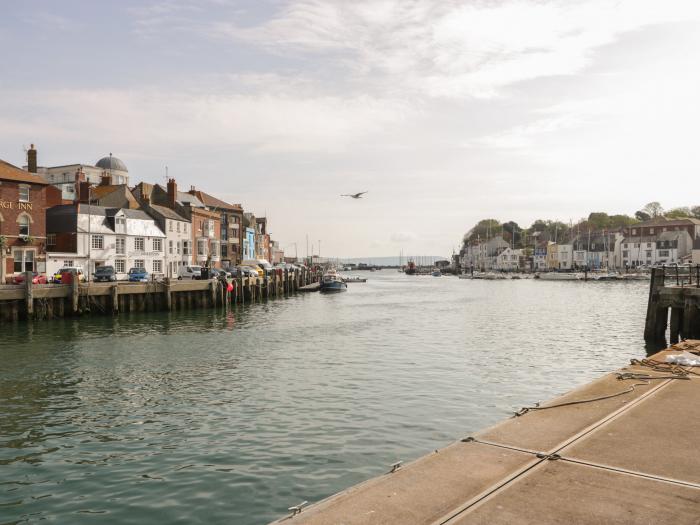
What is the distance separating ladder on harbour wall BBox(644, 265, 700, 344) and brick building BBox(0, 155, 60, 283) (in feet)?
156

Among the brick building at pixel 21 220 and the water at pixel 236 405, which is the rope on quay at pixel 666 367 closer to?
the water at pixel 236 405

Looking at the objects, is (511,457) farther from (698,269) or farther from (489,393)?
(698,269)

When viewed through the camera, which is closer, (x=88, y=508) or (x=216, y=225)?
(x=88, y=508)

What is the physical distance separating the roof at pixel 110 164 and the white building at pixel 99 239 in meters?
53.2

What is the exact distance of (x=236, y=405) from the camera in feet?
55.4

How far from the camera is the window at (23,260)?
163ft

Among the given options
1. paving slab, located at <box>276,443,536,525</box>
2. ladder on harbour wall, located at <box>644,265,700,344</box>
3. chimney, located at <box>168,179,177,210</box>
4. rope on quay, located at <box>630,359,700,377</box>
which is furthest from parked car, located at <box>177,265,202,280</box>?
paving slab, located at <box>276,443,536,525</box>

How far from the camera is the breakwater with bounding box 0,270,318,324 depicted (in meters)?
38.5

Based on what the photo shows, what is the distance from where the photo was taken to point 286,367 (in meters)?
23.5

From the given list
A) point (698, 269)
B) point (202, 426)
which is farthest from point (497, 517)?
point (698, 269)

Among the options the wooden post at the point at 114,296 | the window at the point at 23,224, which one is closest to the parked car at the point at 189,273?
the window at the point at 23,224

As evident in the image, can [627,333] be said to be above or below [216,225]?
below

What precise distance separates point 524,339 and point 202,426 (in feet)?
76.1

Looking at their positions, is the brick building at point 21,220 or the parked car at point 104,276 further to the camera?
the parked car at point 104,276
